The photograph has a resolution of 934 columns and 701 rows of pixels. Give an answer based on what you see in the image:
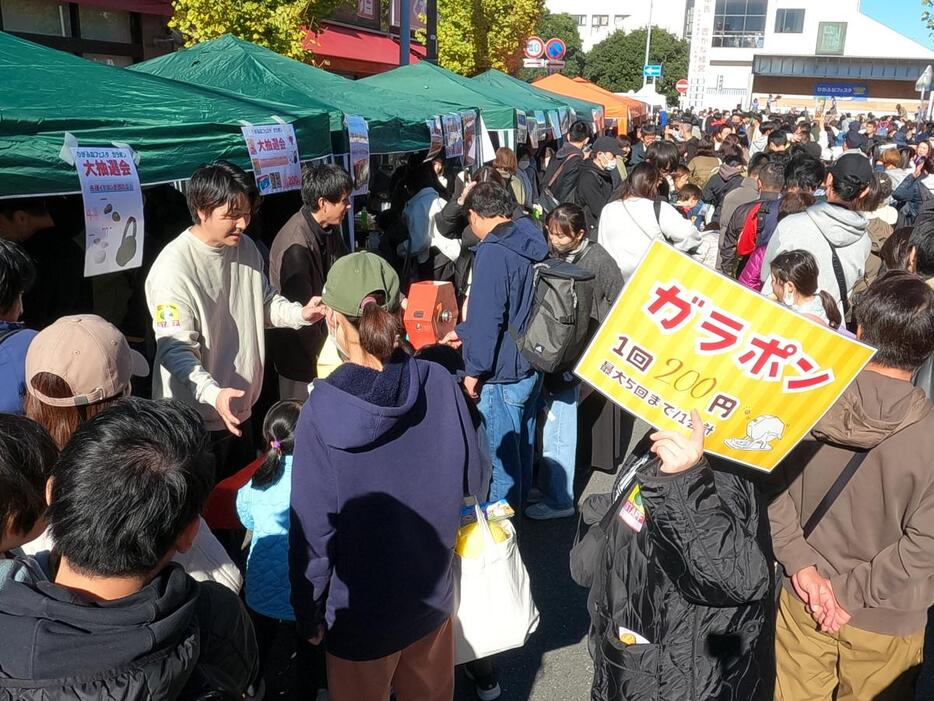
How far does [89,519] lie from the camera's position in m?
1.27

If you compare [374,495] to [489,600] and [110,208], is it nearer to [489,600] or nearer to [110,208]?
[489,600]

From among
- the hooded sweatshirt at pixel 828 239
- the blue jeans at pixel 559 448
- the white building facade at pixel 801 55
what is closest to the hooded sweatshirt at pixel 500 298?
the blue jeans at pixel 559 448

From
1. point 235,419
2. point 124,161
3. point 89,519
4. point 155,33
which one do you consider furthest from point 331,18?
point 89,519

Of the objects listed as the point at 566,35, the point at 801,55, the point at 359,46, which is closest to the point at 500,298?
the point at 359,46

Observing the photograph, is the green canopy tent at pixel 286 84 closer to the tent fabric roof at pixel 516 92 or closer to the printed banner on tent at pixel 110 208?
the printed banner on tent at pixel 110 208

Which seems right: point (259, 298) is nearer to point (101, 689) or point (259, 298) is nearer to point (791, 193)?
point (101, 689)

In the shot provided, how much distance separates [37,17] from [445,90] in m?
5.67

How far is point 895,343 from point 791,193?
3837mm

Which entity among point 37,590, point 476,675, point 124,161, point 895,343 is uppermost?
point 124,161

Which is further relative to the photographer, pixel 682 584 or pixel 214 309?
pixel 214 309

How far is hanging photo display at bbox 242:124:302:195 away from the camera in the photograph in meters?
4.25

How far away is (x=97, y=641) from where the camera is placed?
116 centimetres

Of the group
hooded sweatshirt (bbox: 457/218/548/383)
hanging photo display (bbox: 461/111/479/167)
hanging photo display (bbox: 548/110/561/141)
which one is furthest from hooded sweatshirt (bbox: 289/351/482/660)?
hanging photo display (bbox: 548/110/561/141)

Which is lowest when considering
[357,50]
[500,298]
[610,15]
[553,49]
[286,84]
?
[500,298]
